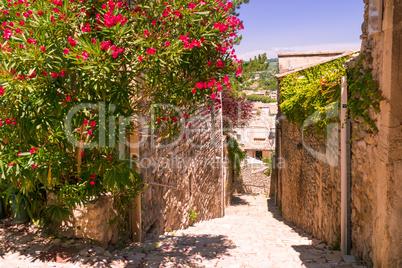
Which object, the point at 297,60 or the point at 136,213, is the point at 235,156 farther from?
the point at 136,213

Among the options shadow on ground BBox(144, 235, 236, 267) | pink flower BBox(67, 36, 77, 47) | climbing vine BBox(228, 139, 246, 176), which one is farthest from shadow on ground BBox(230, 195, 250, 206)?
pink flower BBox(67, 36, 77, 47)

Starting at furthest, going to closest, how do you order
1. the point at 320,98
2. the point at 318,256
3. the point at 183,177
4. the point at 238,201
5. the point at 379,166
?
1. the point at 238,201
2. the point at 183,177
3. the point at 320,98
4. the point at 318,256
5. the point at 379,166

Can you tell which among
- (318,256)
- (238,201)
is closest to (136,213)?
(318,256)

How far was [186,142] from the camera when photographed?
8.46 m

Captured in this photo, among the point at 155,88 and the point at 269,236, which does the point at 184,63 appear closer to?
the point at 155,88

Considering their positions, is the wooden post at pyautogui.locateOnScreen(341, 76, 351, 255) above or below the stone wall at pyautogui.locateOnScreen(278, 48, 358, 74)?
below

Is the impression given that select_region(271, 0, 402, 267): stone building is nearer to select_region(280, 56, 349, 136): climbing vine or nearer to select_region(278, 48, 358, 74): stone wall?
select_region(280, 56, 349, 136): climbing vine

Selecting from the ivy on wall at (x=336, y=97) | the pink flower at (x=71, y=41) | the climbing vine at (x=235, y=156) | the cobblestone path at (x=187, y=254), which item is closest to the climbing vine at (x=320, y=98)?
the ivy on wall at (x=336, y=97)

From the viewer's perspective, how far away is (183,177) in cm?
820

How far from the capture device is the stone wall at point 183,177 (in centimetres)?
615

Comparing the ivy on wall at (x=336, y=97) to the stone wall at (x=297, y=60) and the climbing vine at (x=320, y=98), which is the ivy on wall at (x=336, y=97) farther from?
the stone wall at (x=297, y=60)

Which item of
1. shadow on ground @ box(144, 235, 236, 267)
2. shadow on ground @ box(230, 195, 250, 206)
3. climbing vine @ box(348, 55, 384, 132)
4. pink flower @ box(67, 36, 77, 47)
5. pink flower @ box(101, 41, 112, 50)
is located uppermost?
pink flower @ box(67, 36, 77, 47)

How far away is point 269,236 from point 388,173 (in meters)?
3.98

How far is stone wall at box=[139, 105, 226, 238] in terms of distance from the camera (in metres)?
6.15
